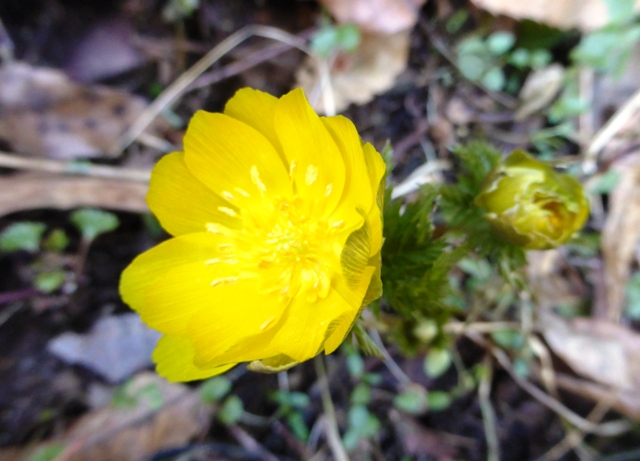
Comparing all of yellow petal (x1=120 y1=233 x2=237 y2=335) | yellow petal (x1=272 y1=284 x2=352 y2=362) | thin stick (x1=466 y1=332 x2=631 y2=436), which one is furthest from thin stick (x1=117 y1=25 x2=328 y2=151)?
thin stick (x1=466 y1=332 x2=631 y2=436)

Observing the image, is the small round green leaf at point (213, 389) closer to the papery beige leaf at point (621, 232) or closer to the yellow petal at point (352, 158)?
the yellow petal at point (352, 158)

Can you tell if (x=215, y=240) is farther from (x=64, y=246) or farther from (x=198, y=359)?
(x=64, y=246)

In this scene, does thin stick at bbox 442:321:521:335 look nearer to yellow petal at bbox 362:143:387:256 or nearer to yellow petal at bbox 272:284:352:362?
yellow petal at bbox 272:284:352:362

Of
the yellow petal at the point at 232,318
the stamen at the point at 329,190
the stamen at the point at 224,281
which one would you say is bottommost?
the yellow petal at the point at 232,318

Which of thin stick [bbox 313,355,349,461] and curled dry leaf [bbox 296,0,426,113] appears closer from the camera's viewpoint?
thin stick [bbox 313,355,349,461]

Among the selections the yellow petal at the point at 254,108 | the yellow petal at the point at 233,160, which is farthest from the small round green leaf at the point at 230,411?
the yellow petal at the point at 254,108

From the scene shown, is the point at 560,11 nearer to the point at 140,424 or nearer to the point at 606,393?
the point at 606,393

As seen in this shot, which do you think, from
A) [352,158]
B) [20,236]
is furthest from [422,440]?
[20,236]
